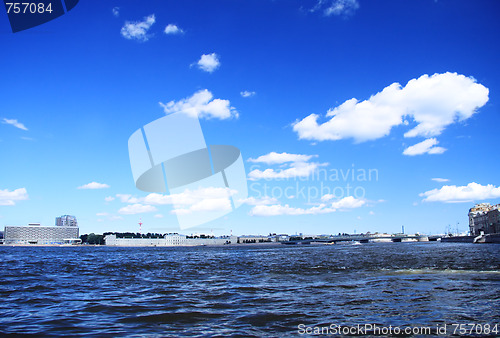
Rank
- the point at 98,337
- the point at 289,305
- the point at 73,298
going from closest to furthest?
the point at 98,337
the point at 289,305
the point at 73,298

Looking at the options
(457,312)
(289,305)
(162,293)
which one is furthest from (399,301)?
(162,293)

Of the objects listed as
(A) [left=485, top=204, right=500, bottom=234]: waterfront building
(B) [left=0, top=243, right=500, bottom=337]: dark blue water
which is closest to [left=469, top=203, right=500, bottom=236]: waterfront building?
(A) [left=485, top=204, right=500, bottom=234]: waterfront building

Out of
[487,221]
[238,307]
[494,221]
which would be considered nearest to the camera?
[238,307]

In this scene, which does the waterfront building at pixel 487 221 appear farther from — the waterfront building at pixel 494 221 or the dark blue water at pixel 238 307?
the dark blue water at pixel 238 307

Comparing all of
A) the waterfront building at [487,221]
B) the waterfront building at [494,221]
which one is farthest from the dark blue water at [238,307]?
the waterfront building at [487,221]

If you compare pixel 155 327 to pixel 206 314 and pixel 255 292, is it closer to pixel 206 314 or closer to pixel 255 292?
pixel 206 314

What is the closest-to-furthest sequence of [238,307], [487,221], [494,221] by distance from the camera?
1. [238,307]
2. [494,221]
3. [487,221]

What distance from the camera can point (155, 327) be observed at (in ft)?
35.3

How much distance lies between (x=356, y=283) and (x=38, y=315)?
1616cm

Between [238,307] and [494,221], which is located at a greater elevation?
[238,307]

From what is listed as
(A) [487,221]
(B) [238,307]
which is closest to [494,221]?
(A) [487,221]

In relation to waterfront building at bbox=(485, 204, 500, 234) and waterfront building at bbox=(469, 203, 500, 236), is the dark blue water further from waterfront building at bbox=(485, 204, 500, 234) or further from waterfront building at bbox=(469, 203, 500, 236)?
waterfront building at bbox=(469, 203, 500, 236)

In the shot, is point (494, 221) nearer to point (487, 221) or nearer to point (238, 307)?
point (487, 221)

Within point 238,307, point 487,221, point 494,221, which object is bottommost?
point 487,221
